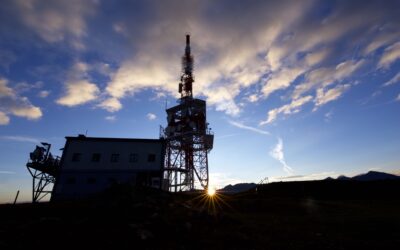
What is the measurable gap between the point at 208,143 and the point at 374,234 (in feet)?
121

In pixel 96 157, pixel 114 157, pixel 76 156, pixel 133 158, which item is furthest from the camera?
pixel 133 158

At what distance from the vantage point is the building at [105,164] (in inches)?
1204

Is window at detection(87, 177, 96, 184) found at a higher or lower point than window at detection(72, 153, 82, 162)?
lower

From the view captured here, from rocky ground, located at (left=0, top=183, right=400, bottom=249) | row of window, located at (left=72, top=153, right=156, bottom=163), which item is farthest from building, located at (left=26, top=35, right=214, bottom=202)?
rocky ground, located at (left=0, top=183, right=400, bottom=249)

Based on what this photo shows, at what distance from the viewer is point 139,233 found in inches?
416

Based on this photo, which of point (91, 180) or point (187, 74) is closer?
point (91, 180)

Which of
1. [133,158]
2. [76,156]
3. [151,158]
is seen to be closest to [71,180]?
[76,156]

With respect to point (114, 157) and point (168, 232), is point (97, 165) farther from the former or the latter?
point (168, 232)

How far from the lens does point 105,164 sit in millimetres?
31859

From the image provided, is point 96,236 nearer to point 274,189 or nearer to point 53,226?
point 53,226

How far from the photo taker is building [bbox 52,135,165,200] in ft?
100

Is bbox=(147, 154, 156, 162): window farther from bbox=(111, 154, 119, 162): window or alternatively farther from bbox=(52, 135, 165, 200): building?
bbox=(111, 154, 119, 162): window

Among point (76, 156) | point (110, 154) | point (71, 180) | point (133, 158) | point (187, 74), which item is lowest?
point (71, 180)

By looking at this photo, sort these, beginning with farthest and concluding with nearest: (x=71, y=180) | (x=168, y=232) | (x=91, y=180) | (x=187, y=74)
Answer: (x=187, y=74) → (x=91, y=180) → (x=71, y=180) → (x=168, y=232)
